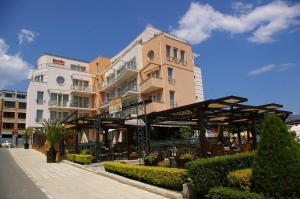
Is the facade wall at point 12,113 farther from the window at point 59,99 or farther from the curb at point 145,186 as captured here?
the curb at point 145,186

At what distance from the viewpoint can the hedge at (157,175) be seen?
10250 millimetres

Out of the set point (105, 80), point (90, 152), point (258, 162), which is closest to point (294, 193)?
point (258, 162)

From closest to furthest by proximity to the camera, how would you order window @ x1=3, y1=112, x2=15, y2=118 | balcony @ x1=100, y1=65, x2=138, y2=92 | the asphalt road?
the asphalt road < balcony @ x1=100, y1=65, x2=138, y2=92 < window @ x1=3, y1=112, x2=15, y2=118

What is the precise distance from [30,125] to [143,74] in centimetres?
2214

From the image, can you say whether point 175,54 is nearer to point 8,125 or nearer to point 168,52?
point 168,52

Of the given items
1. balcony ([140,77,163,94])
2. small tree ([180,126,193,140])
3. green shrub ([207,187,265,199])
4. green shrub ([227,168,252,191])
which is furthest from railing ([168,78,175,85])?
green shrub ([207,187,265,199])

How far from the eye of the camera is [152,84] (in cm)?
3409

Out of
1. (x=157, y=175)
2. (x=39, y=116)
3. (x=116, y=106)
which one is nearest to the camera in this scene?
(x=157, y=175)

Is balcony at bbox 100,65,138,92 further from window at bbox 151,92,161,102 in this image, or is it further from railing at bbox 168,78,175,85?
railing at bbox 168,78,175,85

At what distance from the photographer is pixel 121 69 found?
43781mm

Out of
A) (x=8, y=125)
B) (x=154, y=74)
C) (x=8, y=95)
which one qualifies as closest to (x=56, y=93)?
(x=154, y=74)

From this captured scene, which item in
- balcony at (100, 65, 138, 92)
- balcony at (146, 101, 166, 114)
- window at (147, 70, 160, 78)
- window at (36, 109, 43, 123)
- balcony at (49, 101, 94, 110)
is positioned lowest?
balcony at (146, 101, 166, 114)

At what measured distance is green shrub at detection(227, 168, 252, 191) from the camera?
768cm

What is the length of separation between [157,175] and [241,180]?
4.30 m
